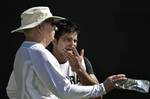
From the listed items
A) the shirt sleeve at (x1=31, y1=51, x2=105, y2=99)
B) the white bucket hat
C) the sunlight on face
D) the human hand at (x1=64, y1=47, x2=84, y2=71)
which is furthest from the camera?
the sunlight on face

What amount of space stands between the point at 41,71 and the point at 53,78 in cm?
9

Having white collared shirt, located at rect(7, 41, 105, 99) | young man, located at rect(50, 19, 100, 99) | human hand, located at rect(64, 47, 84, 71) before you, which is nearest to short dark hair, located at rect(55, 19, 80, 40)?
young man, located at rect(50, 19, 100, 99)

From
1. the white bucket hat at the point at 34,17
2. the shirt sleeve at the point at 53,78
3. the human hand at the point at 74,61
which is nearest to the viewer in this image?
the shirt sleeve at the point at 53,78

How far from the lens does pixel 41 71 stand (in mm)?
3287

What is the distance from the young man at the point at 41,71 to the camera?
10.8 ft

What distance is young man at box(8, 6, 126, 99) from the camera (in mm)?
3293

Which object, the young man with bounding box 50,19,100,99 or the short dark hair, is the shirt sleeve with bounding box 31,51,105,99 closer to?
the young man with bounding box 50,19,100,99

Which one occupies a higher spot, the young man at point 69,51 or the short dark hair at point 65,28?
the short dark hair at point 65,28

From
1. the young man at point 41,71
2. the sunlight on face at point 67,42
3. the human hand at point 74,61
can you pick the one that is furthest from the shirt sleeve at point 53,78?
the sunlight on face at point 67,42

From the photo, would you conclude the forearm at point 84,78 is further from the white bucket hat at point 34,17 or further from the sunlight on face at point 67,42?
the white bucket hat at point 34,17

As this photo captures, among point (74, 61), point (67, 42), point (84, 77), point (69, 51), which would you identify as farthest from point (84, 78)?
point (67, 42)

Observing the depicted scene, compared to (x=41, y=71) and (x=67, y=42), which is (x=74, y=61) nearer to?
(x=67, y=42)

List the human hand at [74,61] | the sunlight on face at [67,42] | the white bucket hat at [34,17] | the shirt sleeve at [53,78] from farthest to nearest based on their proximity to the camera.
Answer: the sunlight on face at [67,42] < the human hand at [74,61] < the white bucket hat at [34,17] < the shirt sleeve at [53,78]

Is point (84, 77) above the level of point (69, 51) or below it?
below
